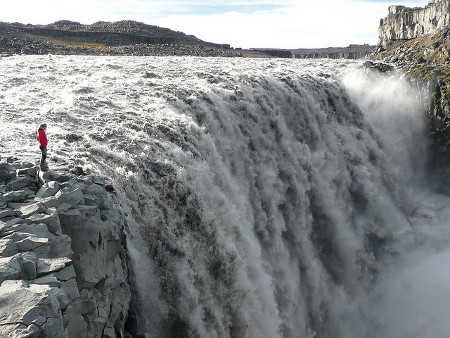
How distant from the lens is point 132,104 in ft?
61.7

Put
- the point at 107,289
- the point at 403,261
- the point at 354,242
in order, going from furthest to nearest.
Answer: the point at 403,261 → the point at 354,242 → the point at 107,289

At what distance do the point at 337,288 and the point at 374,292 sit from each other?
11.9ft

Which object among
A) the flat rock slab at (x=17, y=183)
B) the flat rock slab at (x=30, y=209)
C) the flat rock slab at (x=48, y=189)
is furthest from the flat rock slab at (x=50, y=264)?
the flat rock slab at (x=17, y=183)

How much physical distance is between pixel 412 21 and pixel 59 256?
11608 centimetres

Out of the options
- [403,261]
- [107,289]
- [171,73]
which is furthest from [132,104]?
[403,261]

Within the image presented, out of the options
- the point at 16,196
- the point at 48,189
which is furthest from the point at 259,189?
the point at 16,196

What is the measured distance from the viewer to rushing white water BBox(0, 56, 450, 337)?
12.3 metres

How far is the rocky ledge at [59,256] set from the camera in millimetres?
6148

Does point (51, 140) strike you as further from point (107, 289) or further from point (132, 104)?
point (107, 289)

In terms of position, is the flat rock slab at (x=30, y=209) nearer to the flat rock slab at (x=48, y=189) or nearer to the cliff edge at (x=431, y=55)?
the flat rock slab at (x=48, y=189)

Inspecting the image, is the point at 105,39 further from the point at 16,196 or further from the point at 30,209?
the point at 30,209

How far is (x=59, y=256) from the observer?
7.68 m

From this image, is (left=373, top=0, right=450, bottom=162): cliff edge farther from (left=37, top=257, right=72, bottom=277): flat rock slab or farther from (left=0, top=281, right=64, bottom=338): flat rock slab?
(left=0, top=281, right=64, bottom=338): flat rock slab

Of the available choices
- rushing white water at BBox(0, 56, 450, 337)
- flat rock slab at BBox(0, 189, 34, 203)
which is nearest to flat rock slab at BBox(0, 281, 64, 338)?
flat rock slab at BBox(0, 189, 34, 203)
